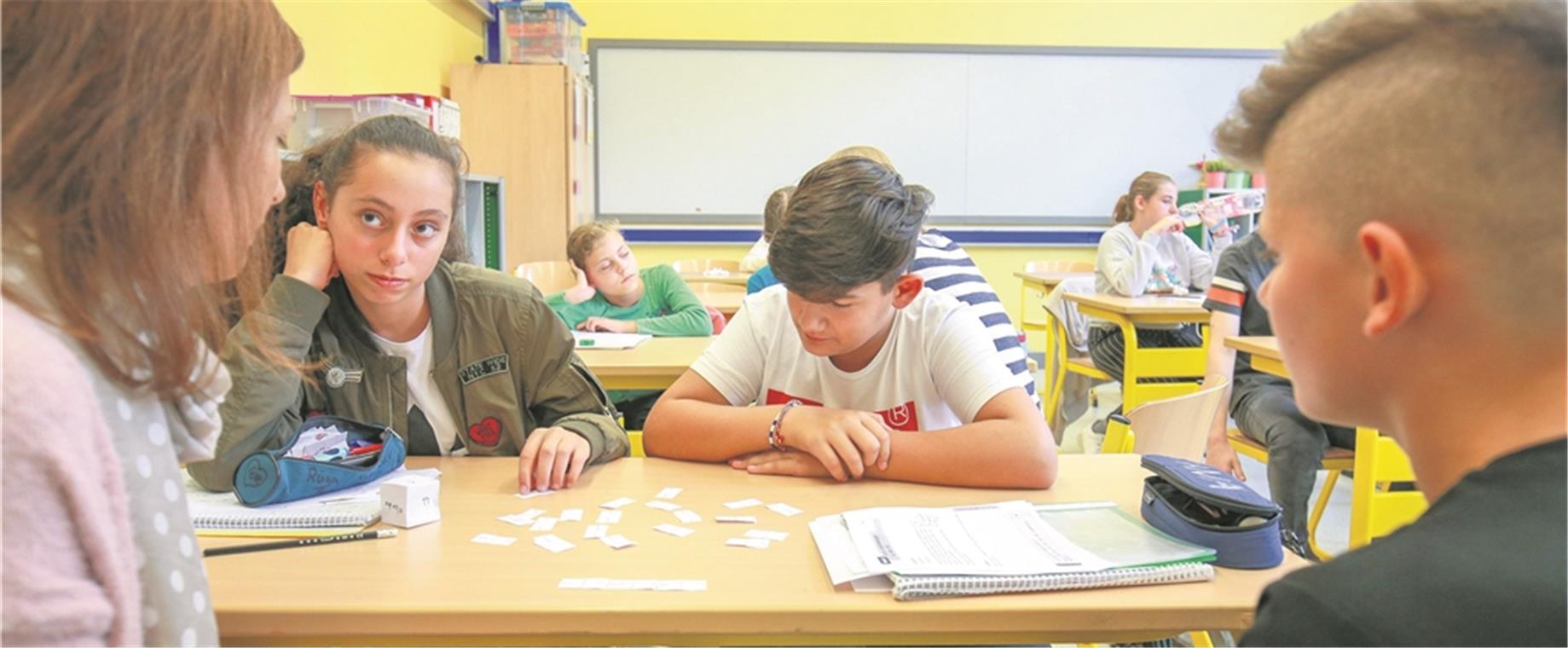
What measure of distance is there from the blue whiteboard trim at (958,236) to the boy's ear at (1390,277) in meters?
6.38

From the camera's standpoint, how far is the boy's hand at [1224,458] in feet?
9.34

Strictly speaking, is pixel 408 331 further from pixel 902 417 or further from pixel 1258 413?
pixel 1258 413

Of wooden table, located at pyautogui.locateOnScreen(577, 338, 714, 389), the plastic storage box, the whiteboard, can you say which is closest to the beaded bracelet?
wooden table, located at pyautogui.locateOnScreen(577, 338, 714, 389)

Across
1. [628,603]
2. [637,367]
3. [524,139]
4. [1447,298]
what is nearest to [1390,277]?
[1447,298]

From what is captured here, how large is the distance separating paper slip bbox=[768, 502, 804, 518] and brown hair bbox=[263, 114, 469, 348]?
2.47ft

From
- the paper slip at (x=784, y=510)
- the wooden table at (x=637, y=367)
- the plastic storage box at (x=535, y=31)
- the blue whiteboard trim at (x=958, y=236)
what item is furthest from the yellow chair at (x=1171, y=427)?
the blue whiteboard trim at (x=958, y=236)

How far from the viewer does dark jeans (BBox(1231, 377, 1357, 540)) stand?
2822 mm

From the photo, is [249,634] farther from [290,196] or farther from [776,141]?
[776,141]

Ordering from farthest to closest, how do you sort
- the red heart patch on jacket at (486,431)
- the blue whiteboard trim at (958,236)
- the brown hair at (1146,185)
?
1. the blue whiteboard trim at (958,236)
2. the brown hair at (1146,185)
3. the red heart patch on jacket at (486,431)

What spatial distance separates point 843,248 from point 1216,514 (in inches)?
24.8

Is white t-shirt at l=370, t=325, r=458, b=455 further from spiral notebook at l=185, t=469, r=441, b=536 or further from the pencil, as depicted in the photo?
the pencil

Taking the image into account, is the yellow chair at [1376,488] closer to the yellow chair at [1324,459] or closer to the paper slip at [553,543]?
the yellow chair at [1324,459]

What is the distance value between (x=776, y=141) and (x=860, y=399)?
5.37 m

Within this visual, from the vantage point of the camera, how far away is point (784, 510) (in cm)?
134
